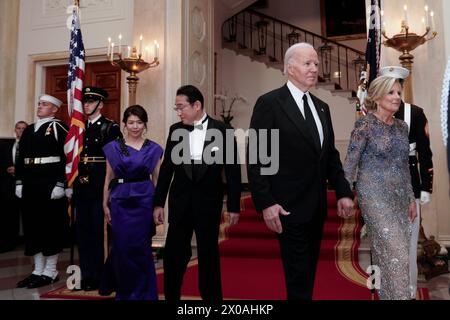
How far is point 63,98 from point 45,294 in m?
4.07

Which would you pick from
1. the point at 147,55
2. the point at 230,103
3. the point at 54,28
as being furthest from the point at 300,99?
the point at 230,103

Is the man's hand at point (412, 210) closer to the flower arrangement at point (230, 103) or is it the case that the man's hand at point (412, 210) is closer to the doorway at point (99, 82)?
the doorway at point (99, 82)

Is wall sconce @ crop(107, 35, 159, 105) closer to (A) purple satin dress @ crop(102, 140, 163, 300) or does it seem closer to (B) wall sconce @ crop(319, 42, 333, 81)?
(A) purple satin dress @ crop(102, 140, 163, 300)

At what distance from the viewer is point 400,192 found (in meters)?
2.40

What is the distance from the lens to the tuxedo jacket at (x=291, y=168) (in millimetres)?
2074

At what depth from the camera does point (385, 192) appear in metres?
2.36

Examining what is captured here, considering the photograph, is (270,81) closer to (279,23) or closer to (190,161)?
(279,23)

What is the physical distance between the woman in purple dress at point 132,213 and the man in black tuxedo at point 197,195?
45 centimetres

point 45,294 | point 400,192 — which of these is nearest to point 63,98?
point 45,294

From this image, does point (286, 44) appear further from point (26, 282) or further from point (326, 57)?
point (26, 282)

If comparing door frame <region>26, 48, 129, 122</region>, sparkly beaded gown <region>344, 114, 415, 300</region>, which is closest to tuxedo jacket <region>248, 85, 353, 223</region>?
sparkly beaded gown <region>344, 114, 415, 300</region>

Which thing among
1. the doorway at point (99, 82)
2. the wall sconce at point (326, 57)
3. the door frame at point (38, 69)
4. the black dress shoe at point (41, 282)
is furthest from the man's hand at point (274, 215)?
the wall sconce at point (326, 57)

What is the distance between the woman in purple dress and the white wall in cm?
357

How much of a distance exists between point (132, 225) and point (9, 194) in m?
3.83
